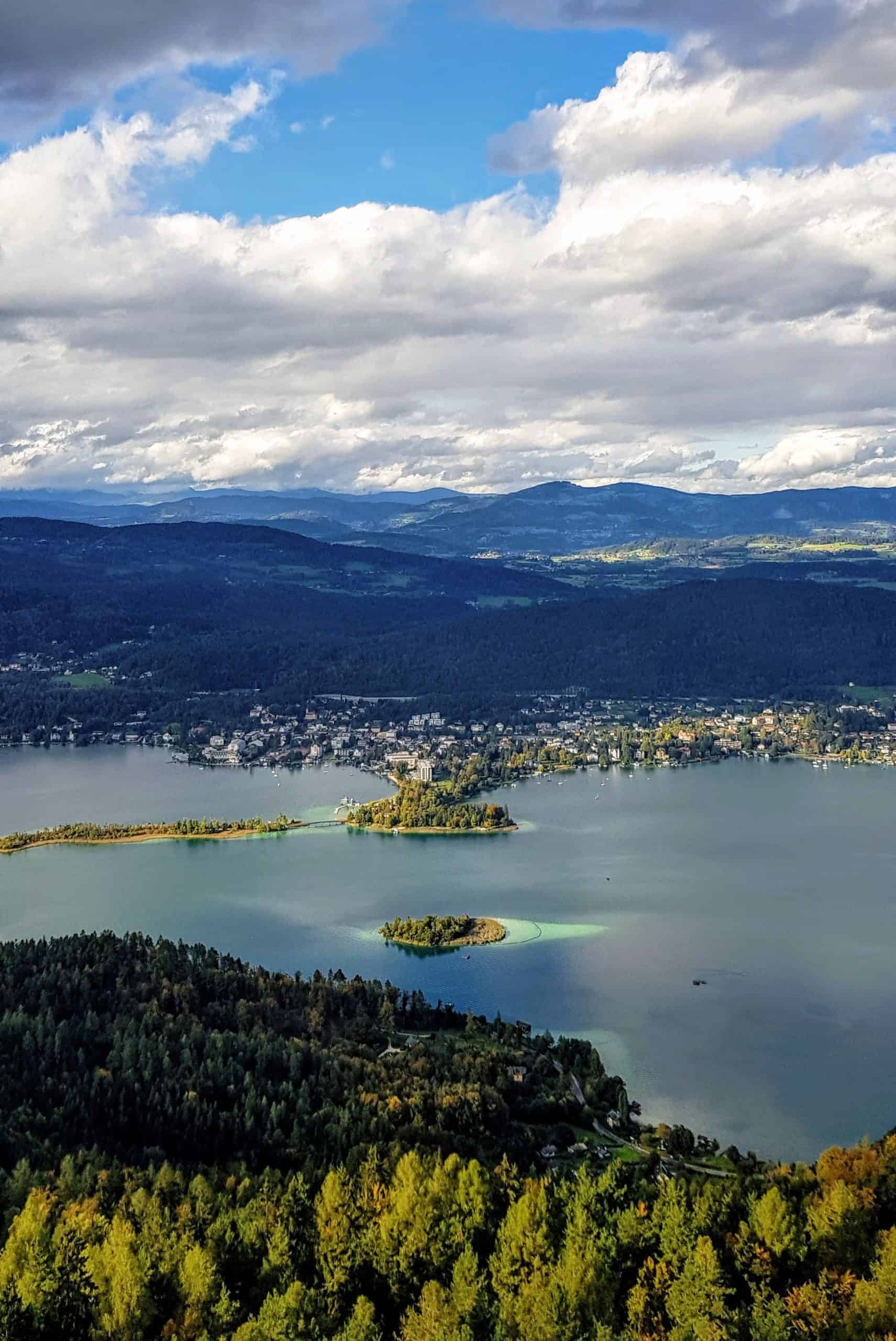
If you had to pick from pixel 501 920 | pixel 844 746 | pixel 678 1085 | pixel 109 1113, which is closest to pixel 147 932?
pixel 501 920

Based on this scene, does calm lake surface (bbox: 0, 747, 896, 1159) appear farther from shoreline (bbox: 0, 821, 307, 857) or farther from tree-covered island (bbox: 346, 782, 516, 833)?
tree-covered island (bbox: 346, 782, 516, 833)

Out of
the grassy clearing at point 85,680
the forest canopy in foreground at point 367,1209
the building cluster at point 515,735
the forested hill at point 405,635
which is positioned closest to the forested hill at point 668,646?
the forested hill at point 405,635

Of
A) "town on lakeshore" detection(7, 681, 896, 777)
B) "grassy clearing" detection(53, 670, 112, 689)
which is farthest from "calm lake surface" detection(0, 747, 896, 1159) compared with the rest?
"grassy clearing" detection(53, 670, 112, 689)

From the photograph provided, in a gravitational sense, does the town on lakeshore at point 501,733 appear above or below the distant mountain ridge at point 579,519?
below

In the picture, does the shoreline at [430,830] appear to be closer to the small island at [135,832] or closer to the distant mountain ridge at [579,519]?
the small island at [135,832]

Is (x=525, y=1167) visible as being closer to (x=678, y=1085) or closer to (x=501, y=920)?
(x=678, y=1085)

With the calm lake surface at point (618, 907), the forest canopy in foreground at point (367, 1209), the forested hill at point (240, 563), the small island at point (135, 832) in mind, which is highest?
the forested hill at point (240, 563)
